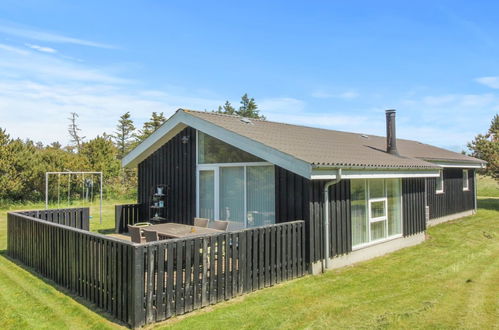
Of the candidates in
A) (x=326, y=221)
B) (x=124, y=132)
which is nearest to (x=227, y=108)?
(x=124, y=132)

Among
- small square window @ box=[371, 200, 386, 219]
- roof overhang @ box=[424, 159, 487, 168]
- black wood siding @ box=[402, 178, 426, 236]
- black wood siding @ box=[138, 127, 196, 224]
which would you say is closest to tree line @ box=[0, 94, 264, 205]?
black wood siding @ box=[138, 127, 196, 224]

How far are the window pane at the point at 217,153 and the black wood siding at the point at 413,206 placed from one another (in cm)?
483

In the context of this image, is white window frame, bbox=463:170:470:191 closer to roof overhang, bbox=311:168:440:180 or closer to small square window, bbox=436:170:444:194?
small square window, bbox=436:170:444:194

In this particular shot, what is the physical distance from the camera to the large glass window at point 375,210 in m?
8.22

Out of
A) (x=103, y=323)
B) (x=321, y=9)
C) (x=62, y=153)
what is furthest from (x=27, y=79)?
(x=103, y=323)

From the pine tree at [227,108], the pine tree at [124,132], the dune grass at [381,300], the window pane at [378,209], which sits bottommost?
the dune grass at [381,300]

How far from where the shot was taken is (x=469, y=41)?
573 inches

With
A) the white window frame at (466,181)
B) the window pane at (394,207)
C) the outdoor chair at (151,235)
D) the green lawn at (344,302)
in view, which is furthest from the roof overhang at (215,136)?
the white window frame at (466,181)

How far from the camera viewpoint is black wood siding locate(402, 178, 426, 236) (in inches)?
389

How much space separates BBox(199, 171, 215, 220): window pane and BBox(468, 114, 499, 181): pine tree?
1804 cm

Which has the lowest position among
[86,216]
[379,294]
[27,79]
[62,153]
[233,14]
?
[379,294]

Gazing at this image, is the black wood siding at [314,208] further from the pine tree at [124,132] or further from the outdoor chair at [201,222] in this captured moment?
the pine tree at [124,132]

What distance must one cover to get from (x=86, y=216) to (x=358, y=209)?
24.9 feet

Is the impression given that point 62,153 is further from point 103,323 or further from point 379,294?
point 379,294
